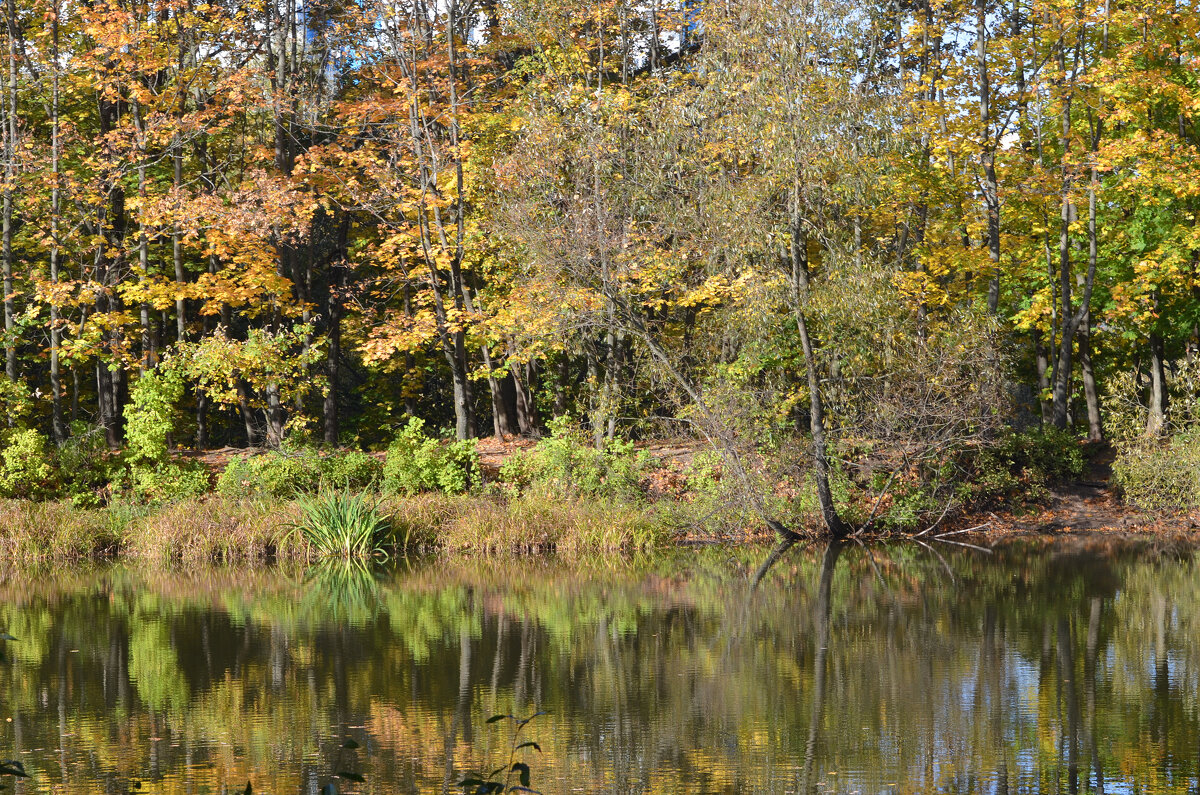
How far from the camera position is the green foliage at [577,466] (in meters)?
21.6

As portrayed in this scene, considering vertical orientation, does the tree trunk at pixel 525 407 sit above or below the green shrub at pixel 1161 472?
above

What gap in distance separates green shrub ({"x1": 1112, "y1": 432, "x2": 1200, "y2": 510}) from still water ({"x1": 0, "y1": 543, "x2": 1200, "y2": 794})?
460 cm

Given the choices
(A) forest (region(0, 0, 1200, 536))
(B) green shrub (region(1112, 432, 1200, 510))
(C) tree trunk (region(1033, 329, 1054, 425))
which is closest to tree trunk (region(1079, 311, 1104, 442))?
(A) forest (region(0, 0, 1200, 536))

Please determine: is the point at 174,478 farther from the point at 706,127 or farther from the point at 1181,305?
the point at 1181,305

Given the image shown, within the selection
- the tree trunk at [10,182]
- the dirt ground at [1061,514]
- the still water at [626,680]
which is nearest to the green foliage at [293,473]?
the dirt ground at [1061,514]

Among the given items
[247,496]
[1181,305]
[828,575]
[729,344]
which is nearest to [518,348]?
[729,344]

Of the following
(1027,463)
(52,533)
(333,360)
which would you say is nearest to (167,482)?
(52,533)

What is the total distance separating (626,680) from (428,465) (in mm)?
12875

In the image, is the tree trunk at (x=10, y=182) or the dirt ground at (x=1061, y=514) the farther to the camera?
the tree trunk at (x=10, y=182)

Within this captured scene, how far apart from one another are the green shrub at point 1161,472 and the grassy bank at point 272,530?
8242 mm

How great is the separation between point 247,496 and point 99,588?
17.2 ft

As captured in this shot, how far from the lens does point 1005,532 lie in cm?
2150

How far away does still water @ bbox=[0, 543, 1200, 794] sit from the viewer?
7492 mm

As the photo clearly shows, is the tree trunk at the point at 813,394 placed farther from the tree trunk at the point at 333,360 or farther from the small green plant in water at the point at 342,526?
the tree trunk at the point at 333,360
